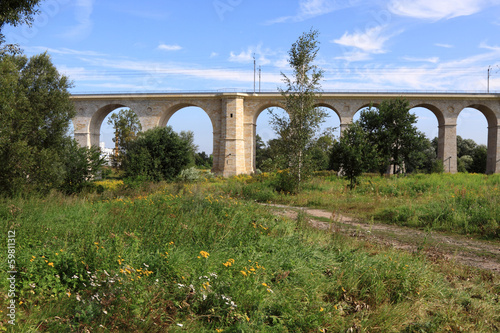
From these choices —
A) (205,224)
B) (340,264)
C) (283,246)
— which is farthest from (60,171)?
(340,264)

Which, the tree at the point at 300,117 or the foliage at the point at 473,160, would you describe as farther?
the foliage at the point at 473,160

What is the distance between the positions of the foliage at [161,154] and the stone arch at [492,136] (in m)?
25.5

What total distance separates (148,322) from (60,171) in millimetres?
10390

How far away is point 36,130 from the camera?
11414mm

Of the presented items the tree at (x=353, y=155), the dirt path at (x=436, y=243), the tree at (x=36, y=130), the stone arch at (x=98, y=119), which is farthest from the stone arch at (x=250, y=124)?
the dirt path at (x=436, y=243)

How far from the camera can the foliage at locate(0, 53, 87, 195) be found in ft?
31.4

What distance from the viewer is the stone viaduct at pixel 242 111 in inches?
1201

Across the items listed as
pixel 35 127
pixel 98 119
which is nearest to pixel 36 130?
pixel 35 127

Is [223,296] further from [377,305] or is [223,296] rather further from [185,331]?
[377,305]

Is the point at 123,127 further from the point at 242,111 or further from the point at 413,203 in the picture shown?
the point at 413,203

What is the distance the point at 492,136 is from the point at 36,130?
118 ft

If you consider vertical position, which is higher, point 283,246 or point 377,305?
point 283,246

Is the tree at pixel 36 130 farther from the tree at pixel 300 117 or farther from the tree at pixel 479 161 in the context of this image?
the tree at pixel 479 161

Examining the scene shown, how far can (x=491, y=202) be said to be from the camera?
8.48 m
